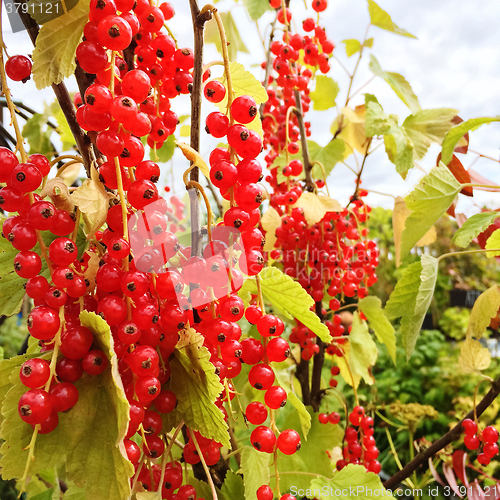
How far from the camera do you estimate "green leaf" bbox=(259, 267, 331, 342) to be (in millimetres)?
332

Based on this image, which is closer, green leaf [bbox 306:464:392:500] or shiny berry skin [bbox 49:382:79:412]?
shiny berry skin [bbox 49:382:79:412]

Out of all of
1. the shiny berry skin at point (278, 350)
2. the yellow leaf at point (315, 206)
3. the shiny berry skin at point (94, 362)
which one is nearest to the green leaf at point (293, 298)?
the shiny berry skin at point (278, 350)

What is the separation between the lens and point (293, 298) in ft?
1.10

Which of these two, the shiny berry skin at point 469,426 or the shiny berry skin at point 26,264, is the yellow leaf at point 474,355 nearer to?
the shiny berry skin at point 469,426

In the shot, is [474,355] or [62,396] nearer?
[62,396]

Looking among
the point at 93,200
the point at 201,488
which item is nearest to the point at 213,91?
the point at 93,200

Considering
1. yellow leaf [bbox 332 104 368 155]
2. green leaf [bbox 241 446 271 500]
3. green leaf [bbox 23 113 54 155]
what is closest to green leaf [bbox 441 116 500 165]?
yellow leaf [bbox 332 104 368 155]

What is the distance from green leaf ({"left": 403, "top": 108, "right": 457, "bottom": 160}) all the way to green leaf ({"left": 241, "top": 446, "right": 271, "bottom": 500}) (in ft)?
2.03

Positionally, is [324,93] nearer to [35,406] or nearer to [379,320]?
[379,320]

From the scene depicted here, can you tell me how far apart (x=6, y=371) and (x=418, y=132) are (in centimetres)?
77

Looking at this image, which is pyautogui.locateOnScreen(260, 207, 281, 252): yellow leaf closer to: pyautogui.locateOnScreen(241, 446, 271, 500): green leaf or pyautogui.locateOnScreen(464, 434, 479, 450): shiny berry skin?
pyautogui.locateOnScreen(241, 446, 271, 500): green leaf

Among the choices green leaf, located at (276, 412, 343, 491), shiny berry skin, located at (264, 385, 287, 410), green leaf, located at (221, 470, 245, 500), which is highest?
shiny berry skin, located at (264, 385, 287, 410)

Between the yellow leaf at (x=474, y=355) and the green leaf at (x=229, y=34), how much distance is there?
588mm

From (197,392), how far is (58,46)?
0.26 metres
